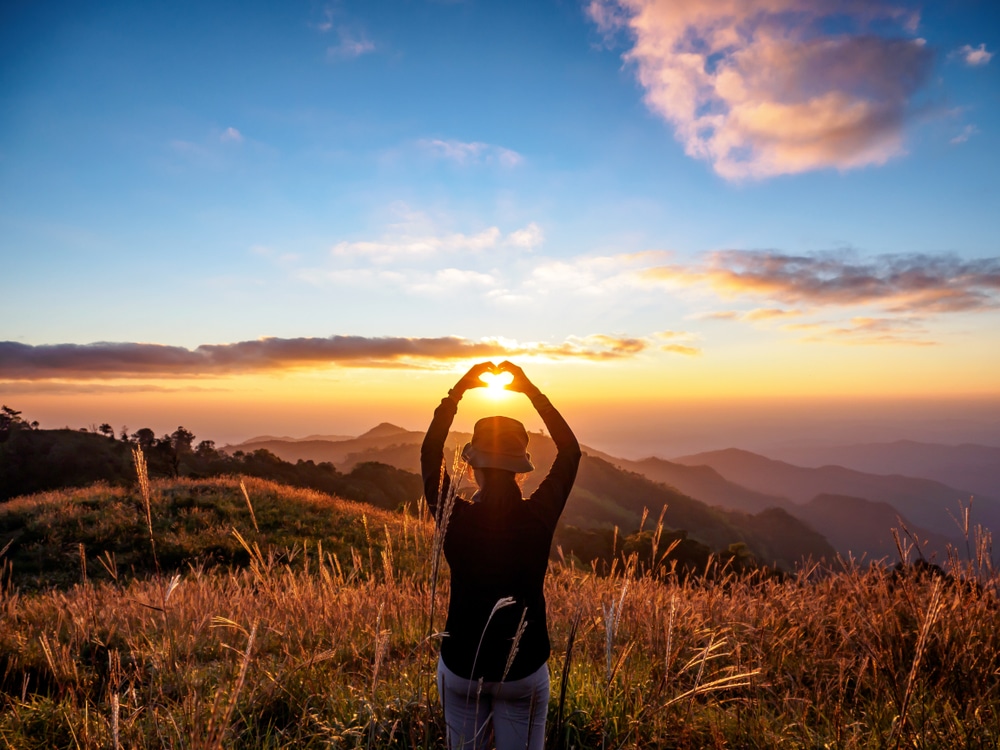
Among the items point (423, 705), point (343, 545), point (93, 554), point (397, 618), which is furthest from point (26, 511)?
point (423, 705)

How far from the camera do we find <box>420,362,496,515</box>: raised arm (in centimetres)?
335

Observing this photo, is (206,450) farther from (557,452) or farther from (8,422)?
(557,452)

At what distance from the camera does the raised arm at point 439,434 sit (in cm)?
335

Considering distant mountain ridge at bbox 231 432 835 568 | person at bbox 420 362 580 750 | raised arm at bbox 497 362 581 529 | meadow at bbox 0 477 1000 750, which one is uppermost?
raised arm at bbox 497 362 581 529

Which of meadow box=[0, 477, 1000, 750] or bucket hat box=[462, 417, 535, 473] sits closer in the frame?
meadow box=[0, 477, 1000, 750]

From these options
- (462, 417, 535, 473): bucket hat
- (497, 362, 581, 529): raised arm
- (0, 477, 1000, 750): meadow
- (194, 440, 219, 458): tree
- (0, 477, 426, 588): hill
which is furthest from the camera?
(194, 440, 219, 458): tree

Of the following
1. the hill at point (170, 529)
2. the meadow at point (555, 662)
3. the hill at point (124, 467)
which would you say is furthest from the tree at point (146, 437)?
the meadow at point (555, 662)

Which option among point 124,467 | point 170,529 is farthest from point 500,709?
point 124,467

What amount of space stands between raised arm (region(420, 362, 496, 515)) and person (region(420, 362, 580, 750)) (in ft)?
0.36

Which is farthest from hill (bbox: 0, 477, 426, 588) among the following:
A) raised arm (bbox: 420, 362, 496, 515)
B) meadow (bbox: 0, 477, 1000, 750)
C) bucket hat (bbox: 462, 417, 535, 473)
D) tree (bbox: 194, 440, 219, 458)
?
tree (bbox: 194, 440, 219, 458)

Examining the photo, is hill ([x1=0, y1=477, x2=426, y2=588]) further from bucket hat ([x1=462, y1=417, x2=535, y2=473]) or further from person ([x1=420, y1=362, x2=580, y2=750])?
bucket hat ([x1=462, y1=417, x2=535, y2=473])

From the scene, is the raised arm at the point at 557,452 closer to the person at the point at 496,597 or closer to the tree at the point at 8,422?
the person at the point at 496,597

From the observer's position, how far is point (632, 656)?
4891mm

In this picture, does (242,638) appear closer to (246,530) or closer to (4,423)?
(246,530)
